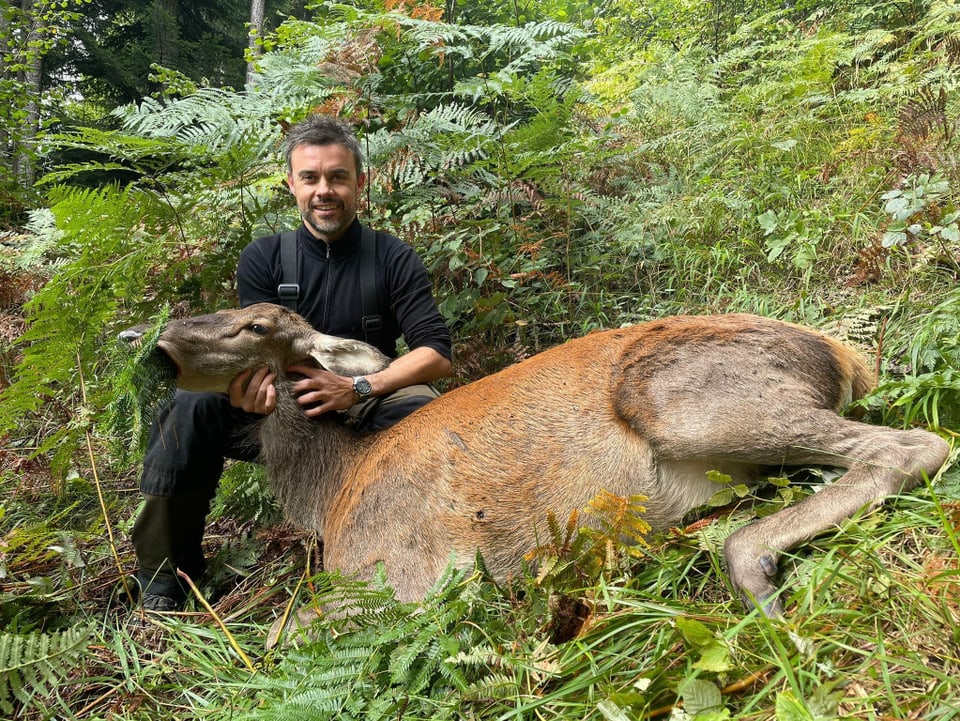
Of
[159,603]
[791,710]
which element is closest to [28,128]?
[159,603]

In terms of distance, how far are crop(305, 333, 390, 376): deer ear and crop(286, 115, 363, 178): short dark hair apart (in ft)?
4.86

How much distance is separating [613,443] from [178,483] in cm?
273

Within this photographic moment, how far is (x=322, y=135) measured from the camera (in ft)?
15.1

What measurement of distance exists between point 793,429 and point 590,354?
1103mm

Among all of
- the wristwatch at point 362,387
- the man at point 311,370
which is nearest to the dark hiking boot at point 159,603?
the man at point 311,370

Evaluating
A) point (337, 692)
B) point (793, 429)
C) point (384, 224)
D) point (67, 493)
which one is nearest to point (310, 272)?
point (384, 224)

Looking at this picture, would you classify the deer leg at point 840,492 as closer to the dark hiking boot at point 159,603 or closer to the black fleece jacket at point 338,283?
the black fleece jacket at point 338,283

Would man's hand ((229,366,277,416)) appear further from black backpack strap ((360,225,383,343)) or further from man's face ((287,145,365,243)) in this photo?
man's face ((287,145,365,243))

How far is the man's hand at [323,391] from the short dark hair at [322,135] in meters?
1.68

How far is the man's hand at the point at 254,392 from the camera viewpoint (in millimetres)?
3941

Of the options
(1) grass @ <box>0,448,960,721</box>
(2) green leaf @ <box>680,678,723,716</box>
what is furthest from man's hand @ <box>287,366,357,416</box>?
(2) green leaf @ <box>680,678,723,716</box>

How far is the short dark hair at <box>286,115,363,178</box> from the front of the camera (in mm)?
4598

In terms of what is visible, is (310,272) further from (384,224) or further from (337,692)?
(337,692)

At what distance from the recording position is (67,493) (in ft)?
16.6
